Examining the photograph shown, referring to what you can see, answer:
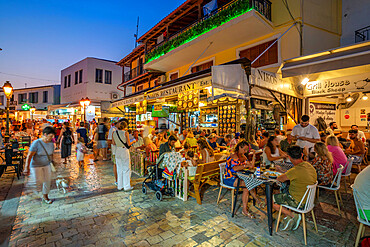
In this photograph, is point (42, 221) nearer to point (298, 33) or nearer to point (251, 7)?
point (251, 7)

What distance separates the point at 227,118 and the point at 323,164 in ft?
23.6

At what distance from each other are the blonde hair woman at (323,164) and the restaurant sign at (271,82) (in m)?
2.51

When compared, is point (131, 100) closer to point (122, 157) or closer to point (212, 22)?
point (122, 157)

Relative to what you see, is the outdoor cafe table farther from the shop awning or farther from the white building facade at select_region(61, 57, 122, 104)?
the white building facade at select_region(61, 57, 122, 104)

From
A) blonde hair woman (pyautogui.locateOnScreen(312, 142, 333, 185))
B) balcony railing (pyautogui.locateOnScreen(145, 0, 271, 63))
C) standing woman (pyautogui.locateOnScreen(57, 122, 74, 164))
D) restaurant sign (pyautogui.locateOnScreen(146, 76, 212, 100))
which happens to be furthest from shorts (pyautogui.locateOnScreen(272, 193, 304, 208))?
standing woman (pyautogui.locateOnScreen(57, 122, 74, 164))

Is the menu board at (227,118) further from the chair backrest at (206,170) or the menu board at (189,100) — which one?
the chair backrest at (206,170)

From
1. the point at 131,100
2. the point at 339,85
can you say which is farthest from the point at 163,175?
the point at 339,85

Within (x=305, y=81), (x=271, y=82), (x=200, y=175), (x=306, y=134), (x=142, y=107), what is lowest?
(x=200, y=175)

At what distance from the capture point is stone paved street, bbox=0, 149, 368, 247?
3213 millimetres

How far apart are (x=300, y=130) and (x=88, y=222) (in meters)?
6.22

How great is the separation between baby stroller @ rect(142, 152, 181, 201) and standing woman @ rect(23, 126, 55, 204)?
2.40 meters

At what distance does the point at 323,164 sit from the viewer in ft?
14.0

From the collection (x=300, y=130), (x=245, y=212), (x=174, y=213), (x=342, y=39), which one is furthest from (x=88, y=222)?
(x=342, y=39)

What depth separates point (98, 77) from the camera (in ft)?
94.1
